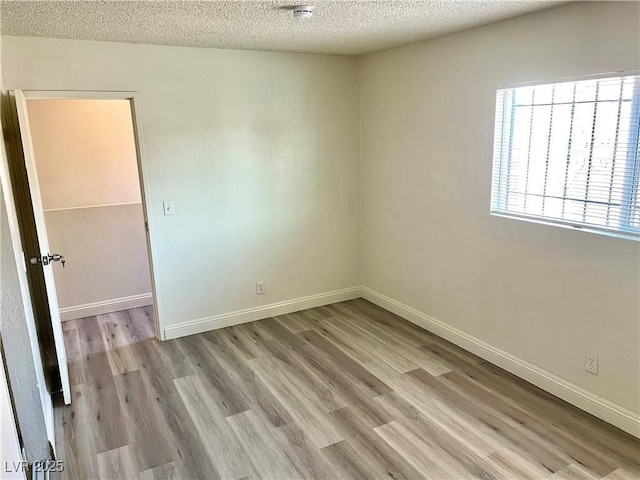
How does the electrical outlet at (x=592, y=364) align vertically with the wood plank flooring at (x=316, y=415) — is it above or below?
above

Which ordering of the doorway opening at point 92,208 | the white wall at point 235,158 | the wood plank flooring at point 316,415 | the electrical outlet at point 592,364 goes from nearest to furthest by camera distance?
1. the wood plank flooring at point 316,415
2. the electrical outlet at point 592,364
3. the white wall at point 235,158
4. the doorway opening at point 92,208

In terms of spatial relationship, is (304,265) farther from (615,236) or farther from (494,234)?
(615,236)

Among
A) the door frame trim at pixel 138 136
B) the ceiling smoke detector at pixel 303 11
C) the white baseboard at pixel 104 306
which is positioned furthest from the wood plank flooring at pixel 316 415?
the ceiling smoke detector at pixel 303 11

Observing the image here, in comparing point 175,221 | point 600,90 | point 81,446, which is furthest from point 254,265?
point 600,90

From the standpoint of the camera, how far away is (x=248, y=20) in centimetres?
279

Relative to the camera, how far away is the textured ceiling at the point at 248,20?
8.05ft

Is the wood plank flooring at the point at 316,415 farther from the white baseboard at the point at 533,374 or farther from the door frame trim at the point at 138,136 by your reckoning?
the door frame trim at the point at 138,136

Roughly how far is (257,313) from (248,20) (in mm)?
2553

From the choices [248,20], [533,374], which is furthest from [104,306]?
[533,374]

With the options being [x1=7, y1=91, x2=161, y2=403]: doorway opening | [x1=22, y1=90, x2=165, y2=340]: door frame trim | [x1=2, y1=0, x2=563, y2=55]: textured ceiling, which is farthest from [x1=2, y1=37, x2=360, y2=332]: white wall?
[x1=7, y1=91, x2=161, y2=403]: doorway opening

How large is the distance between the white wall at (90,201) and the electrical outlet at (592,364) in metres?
3.97

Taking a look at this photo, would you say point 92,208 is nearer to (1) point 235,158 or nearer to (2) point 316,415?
(1) point 235,158

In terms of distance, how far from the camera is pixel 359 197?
467 centimetres

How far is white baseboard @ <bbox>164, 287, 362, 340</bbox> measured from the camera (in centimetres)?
402
